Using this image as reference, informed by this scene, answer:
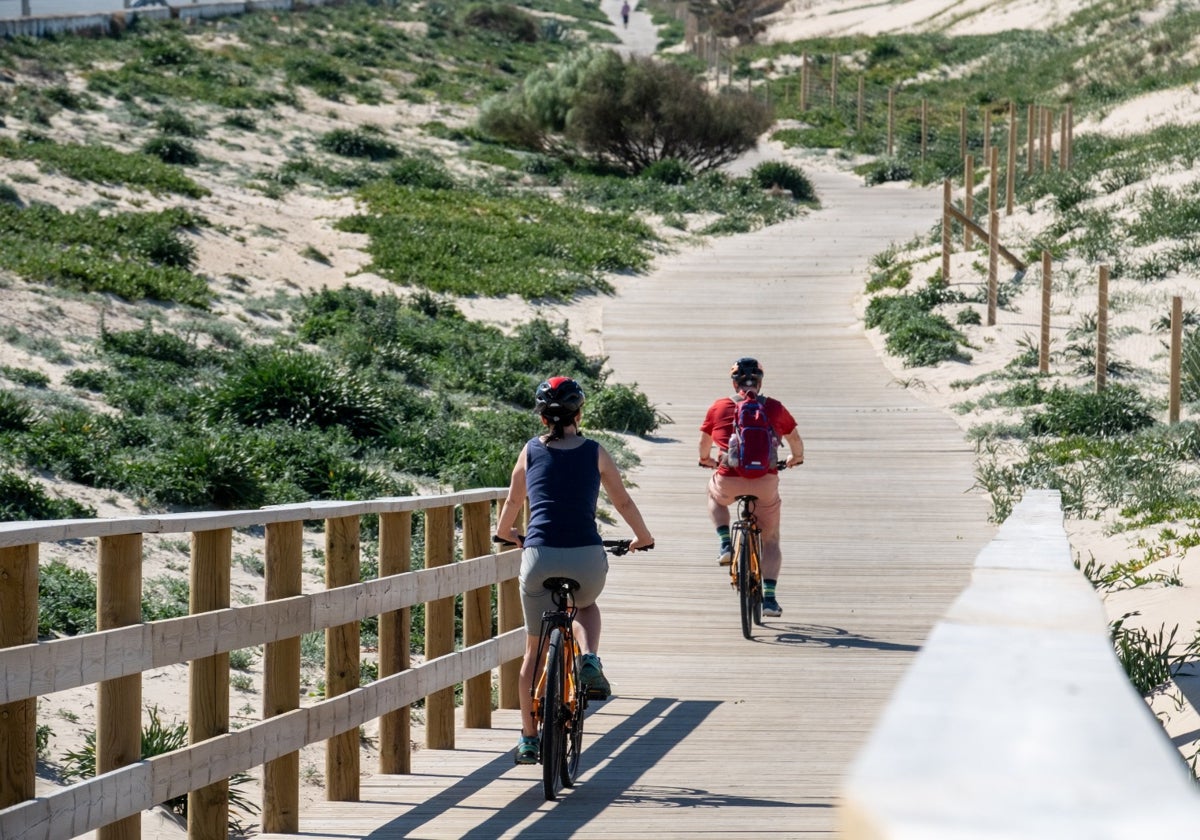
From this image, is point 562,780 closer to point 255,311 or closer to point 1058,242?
point 255,311

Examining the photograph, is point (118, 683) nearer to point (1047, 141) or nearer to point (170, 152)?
point (170, 152)

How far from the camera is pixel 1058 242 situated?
2728 centimetres

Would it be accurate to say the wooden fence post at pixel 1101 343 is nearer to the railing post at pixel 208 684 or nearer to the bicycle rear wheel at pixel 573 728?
the bicycle rear wheel at pixel 573 728

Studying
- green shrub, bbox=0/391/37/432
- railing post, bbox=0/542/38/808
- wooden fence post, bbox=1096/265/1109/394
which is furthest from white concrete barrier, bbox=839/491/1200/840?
wooden fence post, bbox=1096/265/1109/394

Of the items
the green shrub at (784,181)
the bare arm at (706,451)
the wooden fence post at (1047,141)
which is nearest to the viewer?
the bare arm at (706,451)

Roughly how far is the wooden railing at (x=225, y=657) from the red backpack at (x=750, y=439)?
8.21 ft

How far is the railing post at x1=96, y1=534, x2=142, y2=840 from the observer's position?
16.0 feet

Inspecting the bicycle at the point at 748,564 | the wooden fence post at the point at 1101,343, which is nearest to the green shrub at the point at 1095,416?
the wooden fence post at the point at 1101,343

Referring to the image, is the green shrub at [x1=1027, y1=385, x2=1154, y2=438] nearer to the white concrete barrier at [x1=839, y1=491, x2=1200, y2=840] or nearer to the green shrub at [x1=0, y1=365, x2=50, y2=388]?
the green shrub at [x1=0, y1=365, x2=50, y2=388]

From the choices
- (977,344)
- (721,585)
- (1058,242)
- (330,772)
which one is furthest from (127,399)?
(1058,242)

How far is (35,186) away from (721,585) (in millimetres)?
18244

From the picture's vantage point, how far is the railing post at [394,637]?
22.8 ft

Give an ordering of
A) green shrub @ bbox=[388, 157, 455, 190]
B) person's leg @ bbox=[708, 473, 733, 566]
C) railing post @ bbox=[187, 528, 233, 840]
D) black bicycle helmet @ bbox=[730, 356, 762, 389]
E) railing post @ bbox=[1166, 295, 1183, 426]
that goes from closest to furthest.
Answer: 1. railing post @ bbox=[187, 528, 233, 840]
2. black bicycle helmet @ bbox=[730, 356, 762, 389]
3. person's leg @ bbox=[708, 473, 733, 566]
4. railing post @ bbox=[1166, 295, 1183, 426]
5. green shrub @ bbox=[388, 157, 455, 190]

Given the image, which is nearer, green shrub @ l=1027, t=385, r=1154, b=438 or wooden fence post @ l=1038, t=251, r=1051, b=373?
green shrub @ l=1027, t=385, r=1154, b=438
